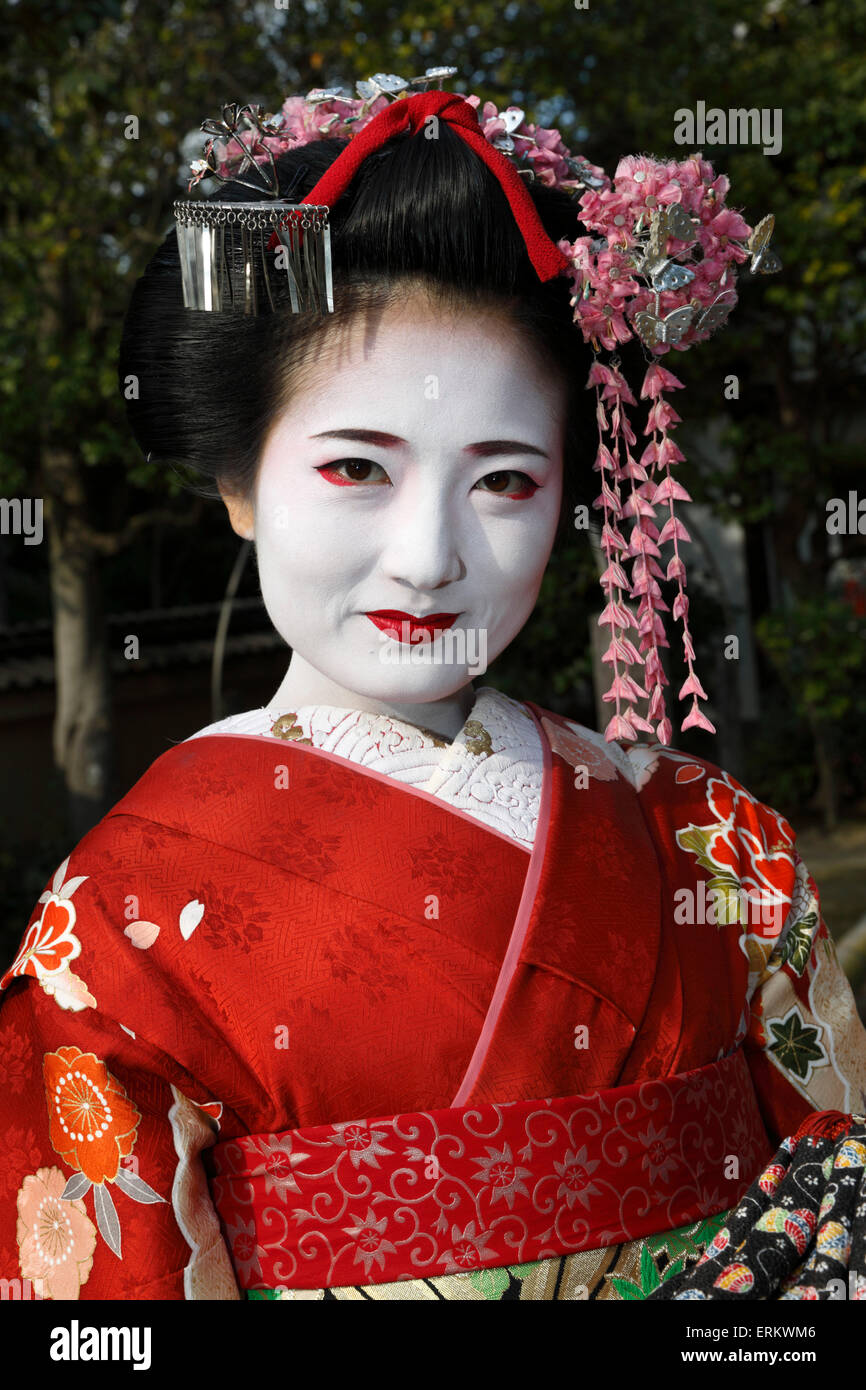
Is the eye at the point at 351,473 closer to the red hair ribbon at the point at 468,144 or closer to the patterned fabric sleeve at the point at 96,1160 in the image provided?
the red hair ribbon at the point at 468,144

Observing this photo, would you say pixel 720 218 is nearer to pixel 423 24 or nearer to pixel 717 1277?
pixel 717 1277

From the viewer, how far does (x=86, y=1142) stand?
4.84ft

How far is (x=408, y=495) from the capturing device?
5.28 feet

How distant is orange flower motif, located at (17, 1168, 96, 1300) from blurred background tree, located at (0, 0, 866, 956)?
3526mm

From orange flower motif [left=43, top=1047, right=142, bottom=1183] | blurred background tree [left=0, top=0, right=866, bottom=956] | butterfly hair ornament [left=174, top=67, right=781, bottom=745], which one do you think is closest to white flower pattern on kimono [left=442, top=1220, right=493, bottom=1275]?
orange flower motif [left=43, top=1047, right=142, bottom=1183]

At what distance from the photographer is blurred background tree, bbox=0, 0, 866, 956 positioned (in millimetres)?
5898

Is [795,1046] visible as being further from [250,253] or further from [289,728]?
[250,253]

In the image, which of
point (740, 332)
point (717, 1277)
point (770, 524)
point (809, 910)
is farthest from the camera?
point (770, 524)

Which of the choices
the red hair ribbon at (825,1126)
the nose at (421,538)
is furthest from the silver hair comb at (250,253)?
the red hair ribbon at (825,1126)

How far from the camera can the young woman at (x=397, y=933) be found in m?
1.49

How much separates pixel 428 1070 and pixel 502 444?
756mm

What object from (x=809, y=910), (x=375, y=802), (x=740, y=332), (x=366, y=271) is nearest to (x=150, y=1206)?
(x=375, y=802)

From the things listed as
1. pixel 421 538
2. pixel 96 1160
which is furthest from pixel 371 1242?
pixel 421 538

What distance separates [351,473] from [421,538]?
125mm
